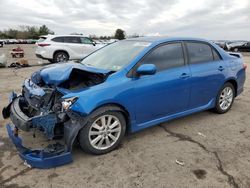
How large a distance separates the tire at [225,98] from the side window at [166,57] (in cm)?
134

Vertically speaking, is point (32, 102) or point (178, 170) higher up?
point (32, 102)

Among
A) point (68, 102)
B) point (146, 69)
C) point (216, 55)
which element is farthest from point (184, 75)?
point (68, 102)

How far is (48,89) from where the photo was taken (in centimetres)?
351

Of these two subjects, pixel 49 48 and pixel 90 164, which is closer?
pixel 90 164

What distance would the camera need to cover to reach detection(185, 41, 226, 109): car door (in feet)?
14.3

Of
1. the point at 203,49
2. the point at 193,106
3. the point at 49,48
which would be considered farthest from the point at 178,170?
the point at 49,48

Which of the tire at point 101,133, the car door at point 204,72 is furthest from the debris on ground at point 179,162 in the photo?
the car door at point 204,72

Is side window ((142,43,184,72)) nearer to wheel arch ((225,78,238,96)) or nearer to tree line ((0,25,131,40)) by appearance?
wheel arch ((225,78,238,96))

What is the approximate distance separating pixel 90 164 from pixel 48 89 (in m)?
1.19

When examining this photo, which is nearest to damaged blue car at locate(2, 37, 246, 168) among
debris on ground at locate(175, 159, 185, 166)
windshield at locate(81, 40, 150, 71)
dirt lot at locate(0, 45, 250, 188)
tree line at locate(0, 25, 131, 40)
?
windshield at locate(81, 40, 150, 71)

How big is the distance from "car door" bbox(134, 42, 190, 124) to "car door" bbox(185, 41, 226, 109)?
0.63 ft

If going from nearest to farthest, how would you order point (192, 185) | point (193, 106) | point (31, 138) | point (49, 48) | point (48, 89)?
point (192, 185), point (48, 89), point (31, 138), point (193, 106), point (49, 48)

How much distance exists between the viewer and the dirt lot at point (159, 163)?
2.88 m

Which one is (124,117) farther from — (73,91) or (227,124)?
(227,124)
